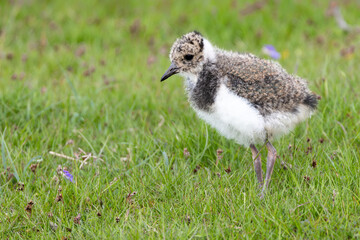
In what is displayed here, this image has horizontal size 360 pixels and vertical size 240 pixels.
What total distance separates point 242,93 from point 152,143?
1.20 meters

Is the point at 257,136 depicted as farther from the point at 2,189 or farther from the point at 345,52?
the point at 345,52

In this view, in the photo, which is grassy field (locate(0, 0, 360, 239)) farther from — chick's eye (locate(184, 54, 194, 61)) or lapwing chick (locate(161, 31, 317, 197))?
chick's eye (locate(184, 54, 194, 61))

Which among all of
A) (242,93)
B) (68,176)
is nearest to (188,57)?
(242,93)

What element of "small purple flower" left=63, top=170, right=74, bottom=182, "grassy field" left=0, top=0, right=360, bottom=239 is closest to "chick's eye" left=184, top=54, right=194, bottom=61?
"grassy field" left=0, top=0, right=360, bottom=239

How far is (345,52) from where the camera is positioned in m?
6.20

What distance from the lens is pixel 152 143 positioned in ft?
14.4

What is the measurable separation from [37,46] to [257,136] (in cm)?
448

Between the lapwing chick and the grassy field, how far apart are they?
35cm

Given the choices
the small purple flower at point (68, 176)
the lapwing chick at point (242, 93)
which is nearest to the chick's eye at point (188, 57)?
the lapwing chick at point (242, 93)

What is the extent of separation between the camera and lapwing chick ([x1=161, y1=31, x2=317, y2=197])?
3461 mm

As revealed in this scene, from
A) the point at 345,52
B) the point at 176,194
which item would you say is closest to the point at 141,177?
the point at 176,194

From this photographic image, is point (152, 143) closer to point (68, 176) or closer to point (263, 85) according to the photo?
point (68, 176)

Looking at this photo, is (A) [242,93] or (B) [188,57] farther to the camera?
(B) [188,57]

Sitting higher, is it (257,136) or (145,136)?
(257,136)
